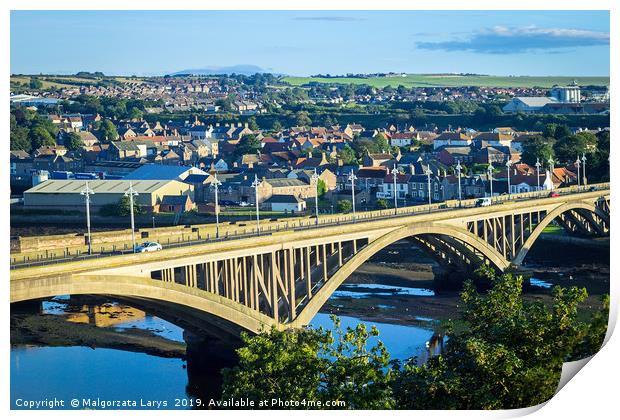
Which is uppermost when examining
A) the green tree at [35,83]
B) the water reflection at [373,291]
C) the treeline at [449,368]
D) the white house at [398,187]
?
the green tree at [35,83]

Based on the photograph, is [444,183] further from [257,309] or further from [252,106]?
[252,106]

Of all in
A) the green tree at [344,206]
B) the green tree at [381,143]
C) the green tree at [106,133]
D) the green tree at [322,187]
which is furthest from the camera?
the green tree at [106,133]

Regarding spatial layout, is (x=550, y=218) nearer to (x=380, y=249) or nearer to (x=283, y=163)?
(x=380, y=249)

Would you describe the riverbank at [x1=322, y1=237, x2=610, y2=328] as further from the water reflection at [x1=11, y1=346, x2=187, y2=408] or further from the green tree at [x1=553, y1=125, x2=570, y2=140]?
the green tree at [x1=553, y1=125, x2=570, y2=140]

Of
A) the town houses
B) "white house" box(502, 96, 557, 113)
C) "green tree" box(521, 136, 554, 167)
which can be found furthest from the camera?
"white house" box(502, 96, 557, 113)

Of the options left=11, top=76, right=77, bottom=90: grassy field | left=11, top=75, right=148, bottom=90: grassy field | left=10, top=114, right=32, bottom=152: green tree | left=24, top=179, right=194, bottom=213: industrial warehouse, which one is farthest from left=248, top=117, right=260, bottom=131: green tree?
left=24, top=179, right=194, bottom=213: industrial warehouse

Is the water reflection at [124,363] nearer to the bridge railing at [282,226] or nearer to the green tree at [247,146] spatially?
the bridge railing at [282,226]

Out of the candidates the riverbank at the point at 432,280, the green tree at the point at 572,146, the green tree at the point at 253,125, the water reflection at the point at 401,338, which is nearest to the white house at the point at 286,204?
the riverbank at the point at 432,280
